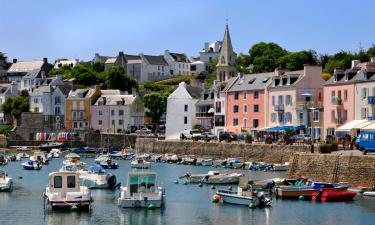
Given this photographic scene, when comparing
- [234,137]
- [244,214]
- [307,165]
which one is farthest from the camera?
[234,137]

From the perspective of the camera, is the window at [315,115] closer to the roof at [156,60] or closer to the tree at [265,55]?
the tree at [265,55]

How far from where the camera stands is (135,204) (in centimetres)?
4766

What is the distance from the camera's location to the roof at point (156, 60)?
176 metres

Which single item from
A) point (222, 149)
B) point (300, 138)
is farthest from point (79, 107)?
point (300, 138)

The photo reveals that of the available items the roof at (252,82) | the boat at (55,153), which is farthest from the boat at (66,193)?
the boat at (55,153)

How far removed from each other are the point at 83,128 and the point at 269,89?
150 feet

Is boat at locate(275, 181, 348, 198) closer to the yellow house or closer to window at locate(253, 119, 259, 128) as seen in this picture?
window at locate(253, 119, 259, 128)

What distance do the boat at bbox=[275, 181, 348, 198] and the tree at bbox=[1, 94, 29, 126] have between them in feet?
311

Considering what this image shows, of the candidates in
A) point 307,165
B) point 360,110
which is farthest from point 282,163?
point 307,165

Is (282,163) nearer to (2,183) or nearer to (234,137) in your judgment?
(234,137)

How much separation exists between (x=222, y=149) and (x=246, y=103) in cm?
1013

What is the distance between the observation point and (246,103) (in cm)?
9794

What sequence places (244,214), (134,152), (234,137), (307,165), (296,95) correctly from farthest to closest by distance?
(134,152), (234,137), (296,95), (307,165), (244,214)

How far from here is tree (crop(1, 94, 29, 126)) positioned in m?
142
